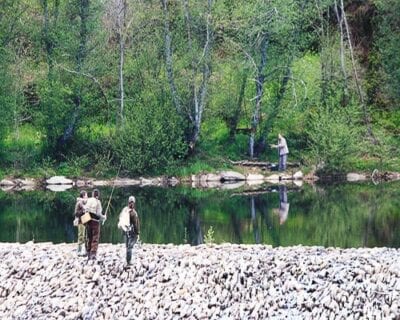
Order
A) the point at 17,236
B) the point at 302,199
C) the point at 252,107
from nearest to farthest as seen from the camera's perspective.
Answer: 1. the point at 17,236
2. the point at 302,199
3. the point at 252,107

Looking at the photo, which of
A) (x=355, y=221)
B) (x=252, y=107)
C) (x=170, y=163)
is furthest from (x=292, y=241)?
(x=252, y=107)

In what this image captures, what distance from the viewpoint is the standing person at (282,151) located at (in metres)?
56.2

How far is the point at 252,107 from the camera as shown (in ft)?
199

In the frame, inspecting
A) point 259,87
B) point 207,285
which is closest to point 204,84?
point 259,87

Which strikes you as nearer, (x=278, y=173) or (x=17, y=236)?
(x=17, y=236)

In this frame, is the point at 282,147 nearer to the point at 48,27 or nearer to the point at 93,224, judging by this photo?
the point at 48,27

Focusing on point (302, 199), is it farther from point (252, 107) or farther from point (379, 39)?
point (379, 39)

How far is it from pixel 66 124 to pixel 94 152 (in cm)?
266

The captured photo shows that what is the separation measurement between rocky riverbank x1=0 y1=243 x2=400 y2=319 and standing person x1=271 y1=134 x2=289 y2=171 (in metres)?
30.0

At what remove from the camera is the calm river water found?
33.2m

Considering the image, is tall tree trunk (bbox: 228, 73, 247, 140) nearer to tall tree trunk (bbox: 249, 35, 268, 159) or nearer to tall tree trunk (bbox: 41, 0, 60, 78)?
tall tree trunk (bbox: 249, 35, 268, 159)

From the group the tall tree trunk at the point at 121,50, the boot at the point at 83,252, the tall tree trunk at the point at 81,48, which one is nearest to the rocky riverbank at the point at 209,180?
the tall tree trunk at the point at 81,48

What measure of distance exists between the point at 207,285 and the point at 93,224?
13.3ft

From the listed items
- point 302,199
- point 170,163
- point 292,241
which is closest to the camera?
point 292,241
